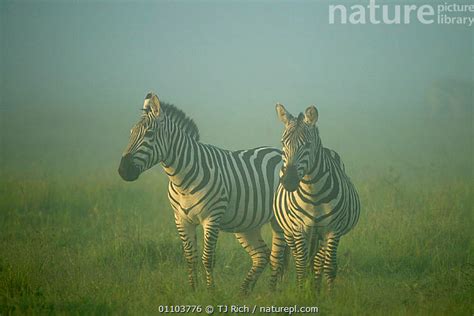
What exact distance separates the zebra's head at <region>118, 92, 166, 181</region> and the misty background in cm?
91

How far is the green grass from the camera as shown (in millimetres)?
5930

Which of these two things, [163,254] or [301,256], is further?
[163,254]

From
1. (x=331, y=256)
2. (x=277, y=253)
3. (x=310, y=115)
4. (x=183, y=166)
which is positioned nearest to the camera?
(x=310, y=115)

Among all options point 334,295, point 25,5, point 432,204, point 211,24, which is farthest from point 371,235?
point 25,5

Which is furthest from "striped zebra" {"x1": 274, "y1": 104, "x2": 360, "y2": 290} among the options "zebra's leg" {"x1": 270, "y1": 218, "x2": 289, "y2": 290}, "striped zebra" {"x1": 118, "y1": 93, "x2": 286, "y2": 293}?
"striped zebra" {"x1": 118, "y1": 93, "x2": 286, "y2": 293}

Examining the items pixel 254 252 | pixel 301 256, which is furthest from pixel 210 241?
pixel 301 256

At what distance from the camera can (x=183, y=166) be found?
6156 millimetres

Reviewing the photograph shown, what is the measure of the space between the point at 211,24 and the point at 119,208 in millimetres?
2286

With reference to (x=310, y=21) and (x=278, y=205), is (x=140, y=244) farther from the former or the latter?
(x=310, y=21)

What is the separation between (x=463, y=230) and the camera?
6.97 meters

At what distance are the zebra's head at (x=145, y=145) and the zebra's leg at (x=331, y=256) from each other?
1679mm

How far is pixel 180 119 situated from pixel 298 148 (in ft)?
4.10

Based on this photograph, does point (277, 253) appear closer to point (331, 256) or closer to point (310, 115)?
point (331, 256)

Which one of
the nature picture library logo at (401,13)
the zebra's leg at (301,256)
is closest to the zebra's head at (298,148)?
the zebra's leg at (301,256)
